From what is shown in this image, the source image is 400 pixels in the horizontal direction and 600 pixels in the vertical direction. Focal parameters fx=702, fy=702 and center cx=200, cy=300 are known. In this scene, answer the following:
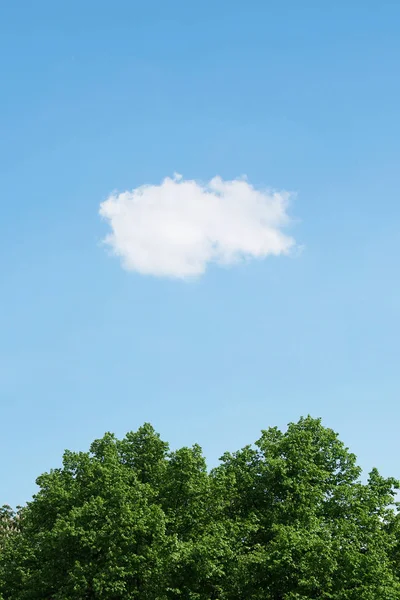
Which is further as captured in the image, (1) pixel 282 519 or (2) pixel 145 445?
(2) pixel 145 445

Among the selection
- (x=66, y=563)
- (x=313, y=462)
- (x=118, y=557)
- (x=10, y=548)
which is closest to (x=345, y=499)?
(x=313, y=462)

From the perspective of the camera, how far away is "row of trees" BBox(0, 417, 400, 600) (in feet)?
122

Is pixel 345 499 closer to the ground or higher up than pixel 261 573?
higher up

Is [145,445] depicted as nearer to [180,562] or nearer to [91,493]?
[91,493]

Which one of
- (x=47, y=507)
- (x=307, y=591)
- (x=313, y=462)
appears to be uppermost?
(x=313, y=462)

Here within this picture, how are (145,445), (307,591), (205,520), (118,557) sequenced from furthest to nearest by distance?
(145,445)
(205,520)
(118,557)
(307,591)

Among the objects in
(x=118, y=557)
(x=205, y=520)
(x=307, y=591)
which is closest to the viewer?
(x=307, y=591)

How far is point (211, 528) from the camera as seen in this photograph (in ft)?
134

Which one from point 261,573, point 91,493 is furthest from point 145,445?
point 261,573

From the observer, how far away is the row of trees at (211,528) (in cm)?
3725

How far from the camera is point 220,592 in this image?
3981 centimetres

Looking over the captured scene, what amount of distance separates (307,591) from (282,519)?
5554 mm

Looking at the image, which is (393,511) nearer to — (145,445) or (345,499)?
(345,499)

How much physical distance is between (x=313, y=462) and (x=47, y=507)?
17.1m
